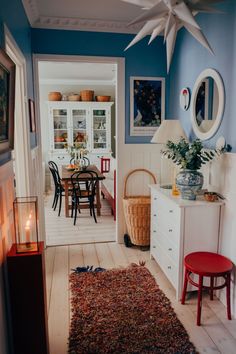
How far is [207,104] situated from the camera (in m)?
2.74

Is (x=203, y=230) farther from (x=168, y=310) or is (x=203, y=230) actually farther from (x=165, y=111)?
(x=165, y=111)

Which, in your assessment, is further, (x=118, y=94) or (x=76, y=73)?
(x=76, y=73)

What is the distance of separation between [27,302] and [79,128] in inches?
233

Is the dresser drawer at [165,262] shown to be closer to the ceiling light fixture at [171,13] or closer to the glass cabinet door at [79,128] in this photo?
the ceiling light fixture at [171,13]

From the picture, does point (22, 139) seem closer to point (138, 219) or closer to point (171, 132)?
point (171, 132)

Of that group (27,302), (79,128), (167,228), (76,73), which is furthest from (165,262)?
(79,128)

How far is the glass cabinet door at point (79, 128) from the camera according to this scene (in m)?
7.16

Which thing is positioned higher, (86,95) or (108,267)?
(86,95)

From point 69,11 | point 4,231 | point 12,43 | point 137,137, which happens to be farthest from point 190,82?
point 4,231

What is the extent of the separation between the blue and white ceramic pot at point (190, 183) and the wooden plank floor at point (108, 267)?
903 mm

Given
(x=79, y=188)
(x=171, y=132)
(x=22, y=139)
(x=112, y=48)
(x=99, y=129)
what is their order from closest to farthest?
(x=22, y=139) → (x=171, y=132) → (x=112, y=48) → (x=79, y=188) → (x=99, y=129)

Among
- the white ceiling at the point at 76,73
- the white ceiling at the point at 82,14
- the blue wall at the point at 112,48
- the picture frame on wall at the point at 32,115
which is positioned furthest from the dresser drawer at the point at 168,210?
the white ceiling at the point at 76,73

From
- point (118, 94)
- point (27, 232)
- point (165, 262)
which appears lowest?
point (165, 262)

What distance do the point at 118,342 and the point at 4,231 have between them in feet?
3.64
